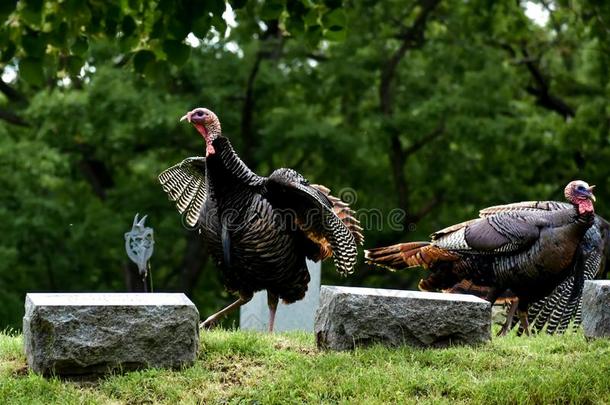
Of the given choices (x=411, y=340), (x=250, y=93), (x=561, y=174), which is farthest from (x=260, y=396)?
(x=561, y=174)

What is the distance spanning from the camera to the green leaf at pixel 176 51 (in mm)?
6621

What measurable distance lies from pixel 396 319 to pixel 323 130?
10.6 metres

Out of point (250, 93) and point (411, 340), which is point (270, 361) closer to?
point (411, 340)

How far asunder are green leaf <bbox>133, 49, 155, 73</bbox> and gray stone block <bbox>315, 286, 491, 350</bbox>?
2.01 meters

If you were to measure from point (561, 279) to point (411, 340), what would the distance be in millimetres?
2300

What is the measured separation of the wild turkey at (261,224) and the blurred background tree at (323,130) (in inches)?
323

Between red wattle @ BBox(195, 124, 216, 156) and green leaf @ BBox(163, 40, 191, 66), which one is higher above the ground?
green leaf @ BBox(163, 40, 191, 66)

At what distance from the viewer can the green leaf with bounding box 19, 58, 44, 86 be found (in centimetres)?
659

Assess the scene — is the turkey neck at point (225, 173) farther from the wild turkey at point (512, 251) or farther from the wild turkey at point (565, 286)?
the wild turkey at point (565, 286)

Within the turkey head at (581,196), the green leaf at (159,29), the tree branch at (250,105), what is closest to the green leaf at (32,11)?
the green leaf at (159,29)

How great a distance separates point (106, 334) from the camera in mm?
6484

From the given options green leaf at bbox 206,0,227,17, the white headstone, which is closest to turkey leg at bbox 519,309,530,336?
the white headstone

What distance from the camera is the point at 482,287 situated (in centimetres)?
938

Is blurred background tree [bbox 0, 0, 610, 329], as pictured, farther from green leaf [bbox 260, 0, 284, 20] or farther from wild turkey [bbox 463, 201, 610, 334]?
green leaf [bbox 260, 0, 284, 20]
